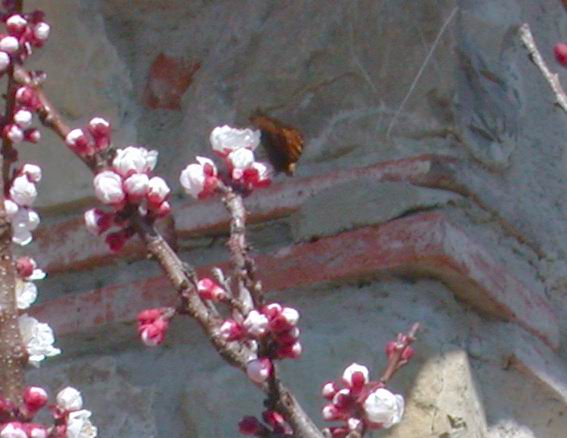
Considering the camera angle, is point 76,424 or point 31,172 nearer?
point 76,424

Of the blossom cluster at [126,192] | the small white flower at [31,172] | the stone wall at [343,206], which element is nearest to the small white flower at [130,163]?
the blossom cluster at [126,192]

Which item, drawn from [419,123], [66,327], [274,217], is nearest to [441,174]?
[419,123]

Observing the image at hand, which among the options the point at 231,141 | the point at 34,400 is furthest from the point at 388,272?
the point at 34,400

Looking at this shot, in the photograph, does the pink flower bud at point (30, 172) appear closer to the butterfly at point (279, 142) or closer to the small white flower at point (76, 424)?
the small white flower at point (76, 424)

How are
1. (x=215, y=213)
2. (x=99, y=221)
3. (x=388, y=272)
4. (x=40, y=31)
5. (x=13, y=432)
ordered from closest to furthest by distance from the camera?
(x=13, y=432) → (x=99, y=221) → (x=40, y=31) → (x=388, y=272) → (x=215, y=213)

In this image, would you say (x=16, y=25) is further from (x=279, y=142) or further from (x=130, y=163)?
(x=279, y=142)

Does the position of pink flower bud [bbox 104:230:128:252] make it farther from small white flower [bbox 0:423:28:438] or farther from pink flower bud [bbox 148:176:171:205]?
small white flower [bbox 0:423:28:438]

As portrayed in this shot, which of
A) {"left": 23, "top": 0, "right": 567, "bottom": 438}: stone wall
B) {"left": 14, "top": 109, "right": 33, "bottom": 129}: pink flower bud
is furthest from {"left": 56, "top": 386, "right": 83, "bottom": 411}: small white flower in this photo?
{"left": 23, "top": 0, "right": 567, "bottom": 438}: stone wall
